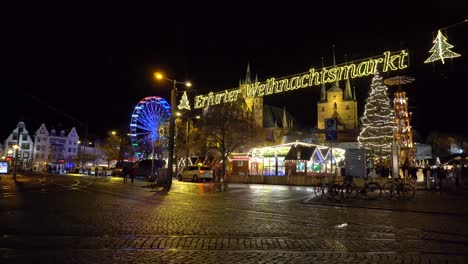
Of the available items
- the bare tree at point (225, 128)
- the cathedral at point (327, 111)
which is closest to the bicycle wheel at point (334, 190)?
the bare tree at point (225, 128)

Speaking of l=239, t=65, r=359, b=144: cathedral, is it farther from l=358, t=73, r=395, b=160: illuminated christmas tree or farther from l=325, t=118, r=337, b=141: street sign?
l=325, t=118, r=337, b=141: street sign

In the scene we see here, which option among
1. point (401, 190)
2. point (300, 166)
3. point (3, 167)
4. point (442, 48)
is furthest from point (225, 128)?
point (442, 48)

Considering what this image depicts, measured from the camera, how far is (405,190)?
19.4m

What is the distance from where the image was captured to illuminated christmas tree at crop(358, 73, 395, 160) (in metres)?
51.8

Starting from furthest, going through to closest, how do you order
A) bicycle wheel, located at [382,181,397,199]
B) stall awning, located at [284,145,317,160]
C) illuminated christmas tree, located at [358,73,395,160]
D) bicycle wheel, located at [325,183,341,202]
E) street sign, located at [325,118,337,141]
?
1. illuminated christmas tree, located at [358,73,395,160]
2. stall awning, located at [284,145,317,160]
3. street sign, located at [325,118,337,141]
4. bicycle wheel, located at [325,183,341,202]
5. bicycle wheel, located at [382,181,397,199]

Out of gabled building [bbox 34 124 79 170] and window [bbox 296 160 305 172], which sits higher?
gabled building [bbox 34 124 79 170]

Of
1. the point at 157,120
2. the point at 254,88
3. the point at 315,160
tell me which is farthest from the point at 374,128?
the point at 157,120

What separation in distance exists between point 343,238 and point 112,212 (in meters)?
7.62

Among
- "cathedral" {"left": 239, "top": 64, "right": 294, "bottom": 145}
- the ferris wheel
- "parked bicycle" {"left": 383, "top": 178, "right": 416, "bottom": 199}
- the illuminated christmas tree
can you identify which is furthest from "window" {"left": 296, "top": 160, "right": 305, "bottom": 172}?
"cathedral" {"left": 239, "top": 64, "right": 294, "bottom": 145}

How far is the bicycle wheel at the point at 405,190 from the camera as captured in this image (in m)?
19.3

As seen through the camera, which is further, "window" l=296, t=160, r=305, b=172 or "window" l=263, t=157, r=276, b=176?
"window" l=263, t=157, r=276, b=176

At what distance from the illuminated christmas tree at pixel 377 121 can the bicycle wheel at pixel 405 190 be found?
33.5m

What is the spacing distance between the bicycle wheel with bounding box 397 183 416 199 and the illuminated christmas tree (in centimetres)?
3349

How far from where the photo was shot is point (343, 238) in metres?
8.59
